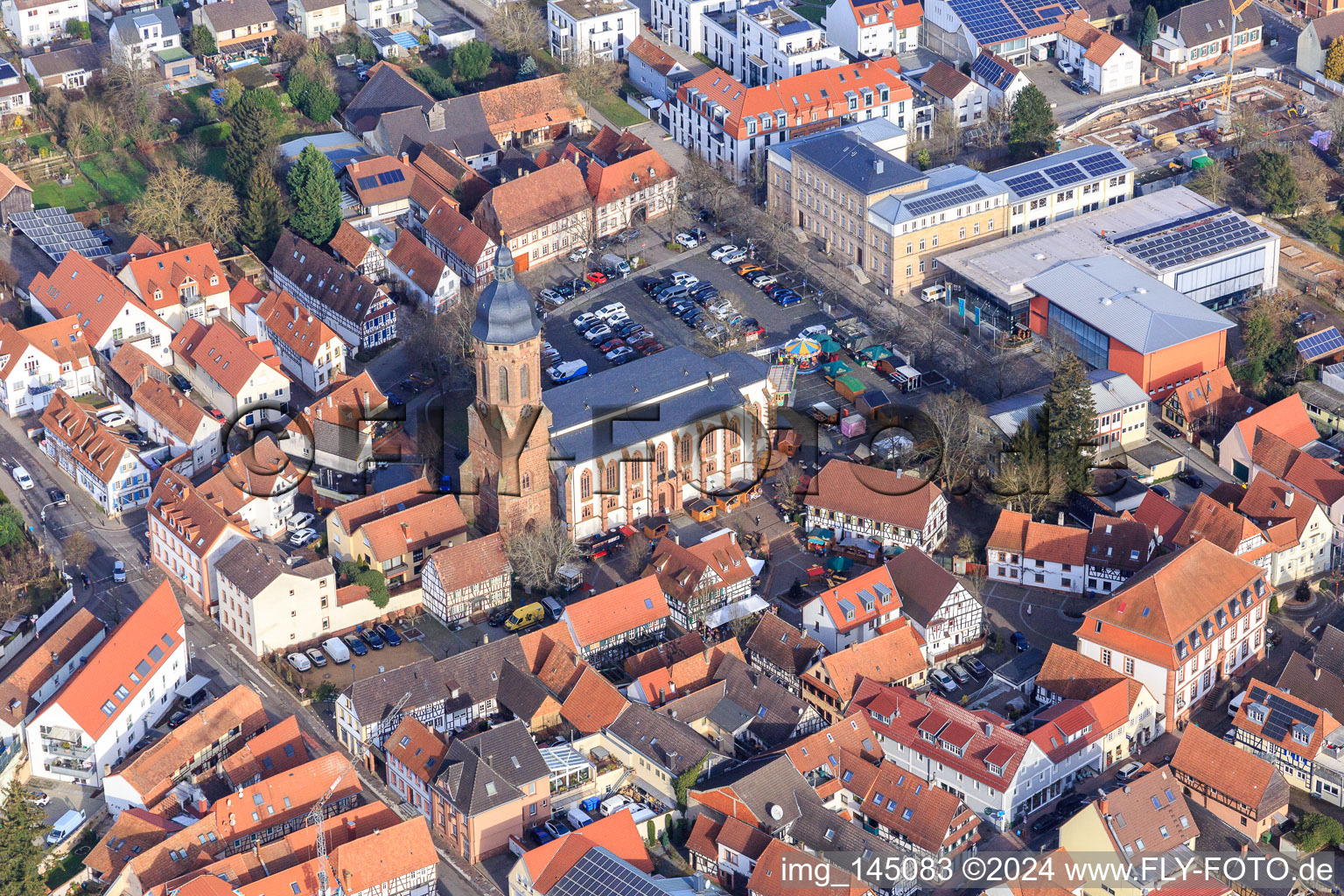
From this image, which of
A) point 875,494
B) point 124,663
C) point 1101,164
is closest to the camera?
point 124,663

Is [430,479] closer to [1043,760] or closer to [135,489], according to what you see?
[135,489]

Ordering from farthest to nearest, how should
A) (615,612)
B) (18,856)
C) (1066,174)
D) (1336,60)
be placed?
(1336,60) < (1066,174) < (615,612) < (18,856)

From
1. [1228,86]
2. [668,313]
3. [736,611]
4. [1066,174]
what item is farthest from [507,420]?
[1228,86]

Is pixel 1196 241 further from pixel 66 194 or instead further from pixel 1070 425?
pixel 66 194

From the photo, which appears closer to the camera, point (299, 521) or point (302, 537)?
point (302, 537)

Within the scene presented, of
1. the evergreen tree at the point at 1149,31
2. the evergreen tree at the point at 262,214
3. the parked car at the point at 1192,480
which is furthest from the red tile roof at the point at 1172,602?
the evergreen tree at the point at 1149,31

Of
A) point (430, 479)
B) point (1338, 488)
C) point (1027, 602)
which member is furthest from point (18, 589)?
point (1338, 488)

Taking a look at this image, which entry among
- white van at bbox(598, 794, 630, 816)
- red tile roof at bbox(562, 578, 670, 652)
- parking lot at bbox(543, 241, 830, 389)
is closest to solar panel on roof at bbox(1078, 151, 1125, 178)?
parking lot at bbox(543, 241, 830, 389)

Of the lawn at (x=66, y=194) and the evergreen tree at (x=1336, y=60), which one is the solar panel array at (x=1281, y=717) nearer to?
the evergreen tree at (x=1336, y=60)
